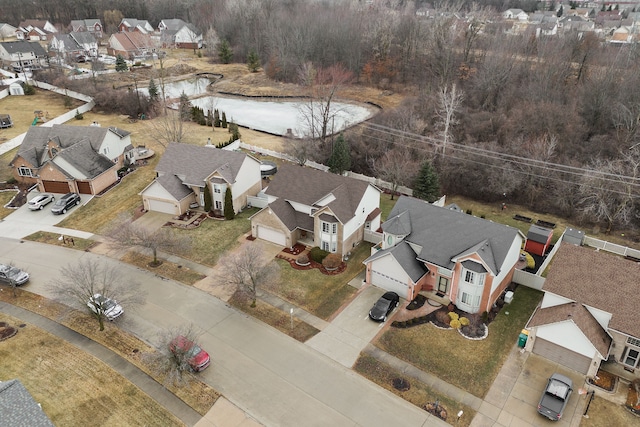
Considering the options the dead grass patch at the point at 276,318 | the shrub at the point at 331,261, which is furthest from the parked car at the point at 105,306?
the shrub at the point at 331,261

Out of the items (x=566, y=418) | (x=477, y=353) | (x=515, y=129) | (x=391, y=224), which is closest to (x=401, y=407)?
(x=477, y=353)

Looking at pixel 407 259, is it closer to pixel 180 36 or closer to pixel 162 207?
pixel 162 207

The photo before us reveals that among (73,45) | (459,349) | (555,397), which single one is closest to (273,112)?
(459,349)

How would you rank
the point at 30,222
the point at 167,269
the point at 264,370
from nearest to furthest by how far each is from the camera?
the point at 264,370, the point at 167,269, the point at 30,222

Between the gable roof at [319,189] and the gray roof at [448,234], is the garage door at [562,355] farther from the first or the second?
the gable roof at [319,189]

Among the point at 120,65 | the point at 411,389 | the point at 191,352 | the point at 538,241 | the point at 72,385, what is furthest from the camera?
the point at 120,65

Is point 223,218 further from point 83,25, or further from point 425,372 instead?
point 83,25

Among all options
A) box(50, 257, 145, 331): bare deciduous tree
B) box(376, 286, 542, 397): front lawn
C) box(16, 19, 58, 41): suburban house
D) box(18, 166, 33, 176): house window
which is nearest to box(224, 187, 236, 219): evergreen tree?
box(50, 257, 145, 331): bare deciduous tree
